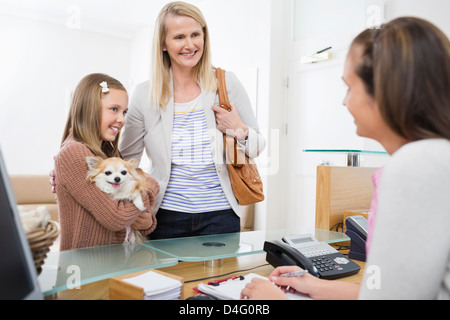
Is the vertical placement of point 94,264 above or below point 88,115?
below

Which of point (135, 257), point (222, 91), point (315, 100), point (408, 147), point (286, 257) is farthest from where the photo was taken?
point (315, 100)

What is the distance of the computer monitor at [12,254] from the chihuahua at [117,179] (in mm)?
581

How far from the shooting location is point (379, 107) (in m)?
0.75

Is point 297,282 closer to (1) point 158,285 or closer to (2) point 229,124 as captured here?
(1) point 158,285

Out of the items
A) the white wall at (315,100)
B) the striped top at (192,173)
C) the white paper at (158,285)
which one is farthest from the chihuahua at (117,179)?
the white wall at (315,100)

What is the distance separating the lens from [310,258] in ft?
4.41

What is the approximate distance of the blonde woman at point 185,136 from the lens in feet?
5.53

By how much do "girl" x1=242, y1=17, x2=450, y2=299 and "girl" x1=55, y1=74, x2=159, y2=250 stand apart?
0.86 meters

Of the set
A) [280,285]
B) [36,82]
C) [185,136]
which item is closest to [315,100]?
[185,136]

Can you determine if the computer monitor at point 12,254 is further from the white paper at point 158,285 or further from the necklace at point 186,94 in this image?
the necklace at point 186,94

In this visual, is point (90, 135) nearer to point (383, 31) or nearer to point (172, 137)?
point (172, 137)

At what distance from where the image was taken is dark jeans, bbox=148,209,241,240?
168 centimetres

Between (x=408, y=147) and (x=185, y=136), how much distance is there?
3.77ft
